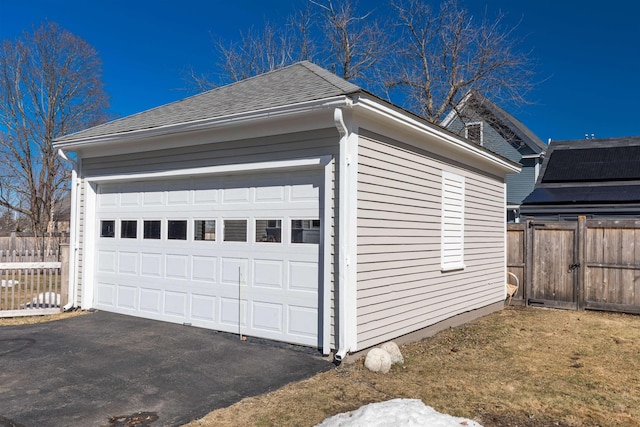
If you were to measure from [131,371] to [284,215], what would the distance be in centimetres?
248

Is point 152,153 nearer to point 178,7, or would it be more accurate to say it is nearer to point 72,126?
point 178,7

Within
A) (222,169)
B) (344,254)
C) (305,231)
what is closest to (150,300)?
(222,169)

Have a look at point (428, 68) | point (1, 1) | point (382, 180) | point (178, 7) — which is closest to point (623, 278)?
point (382, 180)

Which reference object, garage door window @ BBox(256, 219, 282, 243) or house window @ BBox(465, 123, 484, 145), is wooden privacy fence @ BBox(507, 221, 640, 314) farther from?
house window @ BBox(465, 123, 484, 145)

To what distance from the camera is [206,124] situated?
6.35 metres

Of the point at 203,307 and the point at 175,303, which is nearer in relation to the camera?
the point at 203,307

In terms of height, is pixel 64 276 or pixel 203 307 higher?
pixel 64 276

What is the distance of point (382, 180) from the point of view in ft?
19.9

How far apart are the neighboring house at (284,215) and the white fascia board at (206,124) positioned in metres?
0.02

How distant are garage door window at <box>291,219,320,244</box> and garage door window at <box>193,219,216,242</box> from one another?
1.41 meters

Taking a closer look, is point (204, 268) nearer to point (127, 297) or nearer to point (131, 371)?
point (127, 297)

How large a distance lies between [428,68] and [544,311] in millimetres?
12509

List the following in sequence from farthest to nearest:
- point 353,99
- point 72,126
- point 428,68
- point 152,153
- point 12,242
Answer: point 72,126 < point 428,68 < point 12,242 < point 152,153 < point 353,99

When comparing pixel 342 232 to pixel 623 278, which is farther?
pixel 623 278
